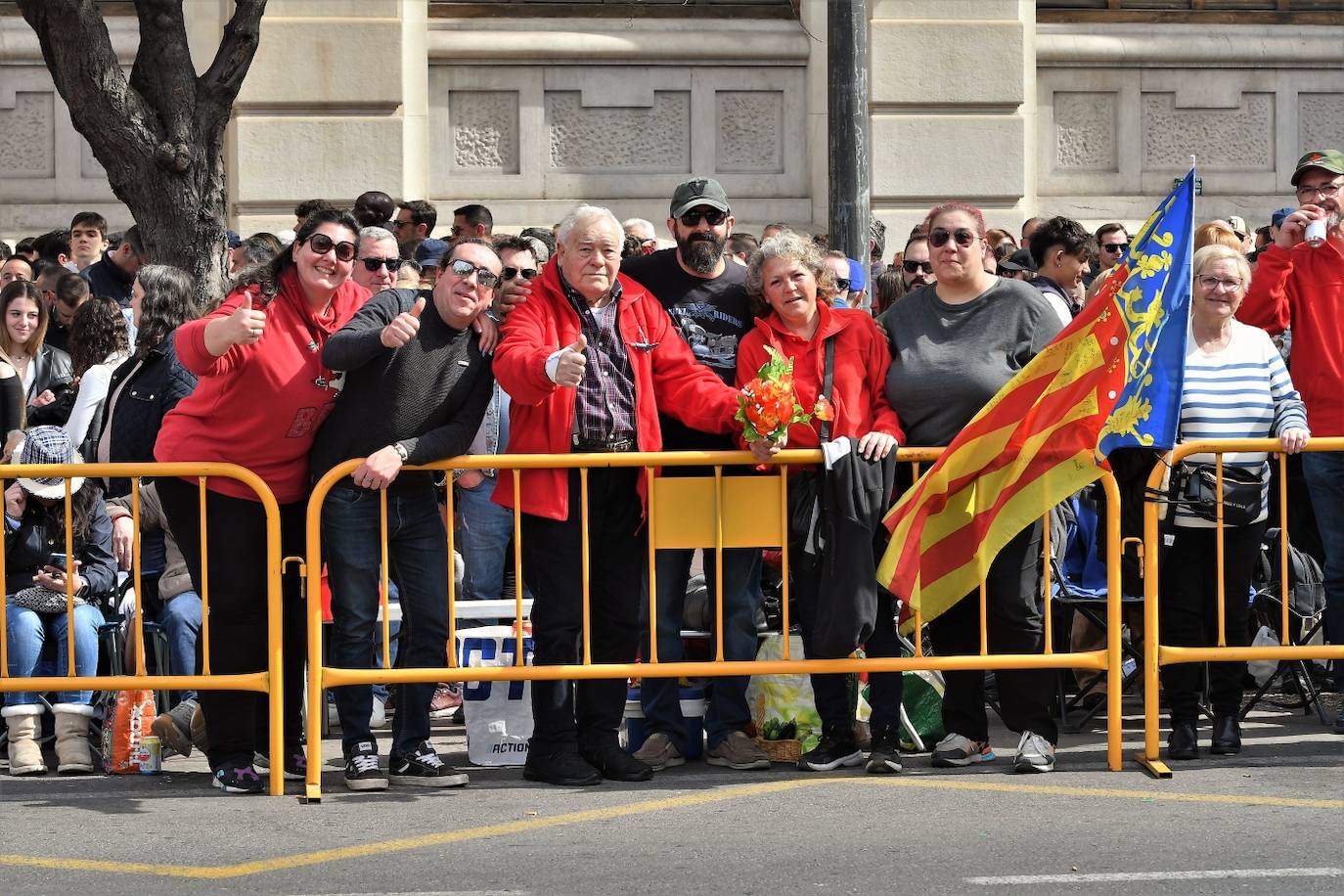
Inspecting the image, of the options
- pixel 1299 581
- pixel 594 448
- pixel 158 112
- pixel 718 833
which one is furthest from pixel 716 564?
pixel 158 112

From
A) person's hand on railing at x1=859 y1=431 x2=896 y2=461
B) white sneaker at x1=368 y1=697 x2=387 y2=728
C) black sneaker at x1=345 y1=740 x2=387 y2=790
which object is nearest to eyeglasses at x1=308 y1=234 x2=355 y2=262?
black sneaker at x1=345 y1=740 x2=387 y2=790

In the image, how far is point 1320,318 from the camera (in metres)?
8.72

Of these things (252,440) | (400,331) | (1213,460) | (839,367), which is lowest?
(1213,460)

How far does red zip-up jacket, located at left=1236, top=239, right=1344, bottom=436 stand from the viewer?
8.65 m

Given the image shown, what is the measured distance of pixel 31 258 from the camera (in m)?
13.0

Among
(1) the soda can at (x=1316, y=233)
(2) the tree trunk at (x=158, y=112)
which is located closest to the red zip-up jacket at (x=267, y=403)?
(1) the soda can at (x=1316, y=233)

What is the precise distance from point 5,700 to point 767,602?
10.7ft

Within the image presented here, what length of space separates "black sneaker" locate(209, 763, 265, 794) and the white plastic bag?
→ 0.89m

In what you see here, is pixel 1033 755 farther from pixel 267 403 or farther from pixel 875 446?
pixel 267 403

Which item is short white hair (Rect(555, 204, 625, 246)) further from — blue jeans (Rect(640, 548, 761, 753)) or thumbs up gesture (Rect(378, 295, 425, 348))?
blue jeans (Rect(640, 548, 761, 753))

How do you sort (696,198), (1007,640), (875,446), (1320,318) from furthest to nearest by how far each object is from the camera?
(1320,318) < (696,198) < (1007,640) < (875,446)

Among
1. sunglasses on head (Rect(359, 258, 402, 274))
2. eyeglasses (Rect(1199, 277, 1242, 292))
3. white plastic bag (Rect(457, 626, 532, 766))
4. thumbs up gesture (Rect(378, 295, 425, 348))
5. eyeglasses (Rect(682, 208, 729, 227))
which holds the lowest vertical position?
white plastic bag (Rect(457, 626, 532, 766))

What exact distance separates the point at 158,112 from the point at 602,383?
19.2 feet

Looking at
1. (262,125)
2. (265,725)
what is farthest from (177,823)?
(262,125)
